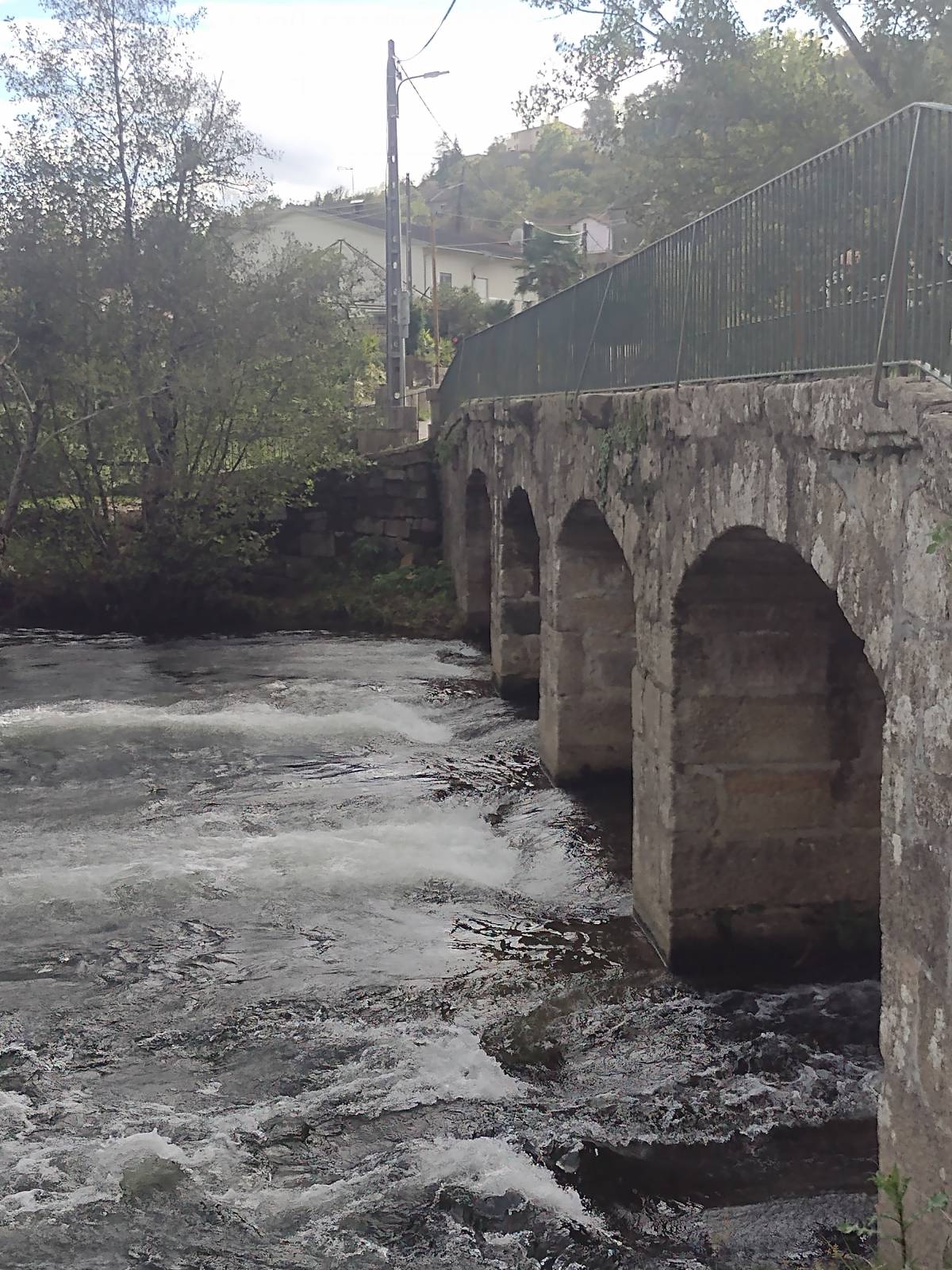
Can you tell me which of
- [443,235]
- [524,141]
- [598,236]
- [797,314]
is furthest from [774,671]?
[524,141]

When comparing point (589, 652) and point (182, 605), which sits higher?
point (589, 652)

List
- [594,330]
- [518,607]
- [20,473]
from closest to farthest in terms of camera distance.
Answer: [594,330] < [518,607] < [20,473]

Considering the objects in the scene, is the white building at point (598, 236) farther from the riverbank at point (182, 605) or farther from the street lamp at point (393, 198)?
the riverbank at point (182, 605)

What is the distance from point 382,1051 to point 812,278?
4.47 metres

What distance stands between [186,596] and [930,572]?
1908 cm

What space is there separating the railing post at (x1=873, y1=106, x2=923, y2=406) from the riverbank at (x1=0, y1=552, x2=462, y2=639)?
1685 cm

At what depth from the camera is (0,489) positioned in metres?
21.9

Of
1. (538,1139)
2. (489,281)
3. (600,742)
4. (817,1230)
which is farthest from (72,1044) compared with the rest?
(489,281)

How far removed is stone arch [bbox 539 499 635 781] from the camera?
1181 centimetres

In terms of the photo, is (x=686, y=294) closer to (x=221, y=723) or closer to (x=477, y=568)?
(x=221, y=723)

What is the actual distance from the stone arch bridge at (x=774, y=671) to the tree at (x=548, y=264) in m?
27.3

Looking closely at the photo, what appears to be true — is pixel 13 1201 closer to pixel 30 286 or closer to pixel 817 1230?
pixel 817 1230

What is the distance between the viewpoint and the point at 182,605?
22109 mm

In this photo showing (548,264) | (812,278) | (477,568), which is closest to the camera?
(812,278)
